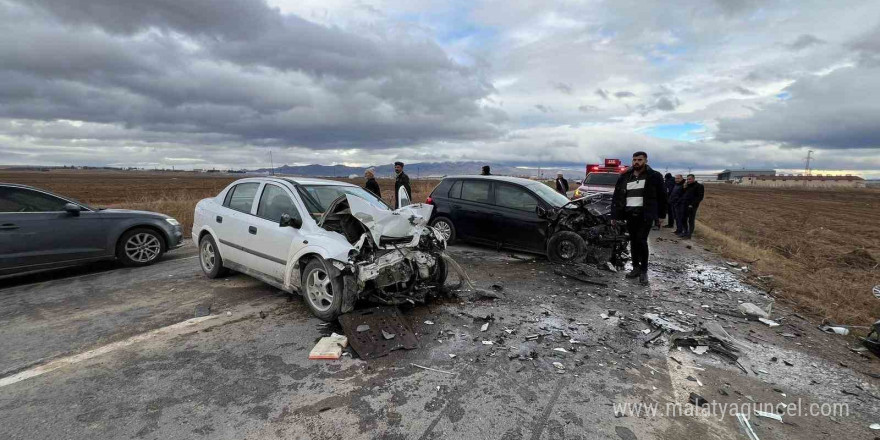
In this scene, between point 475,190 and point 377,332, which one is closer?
point 377,332

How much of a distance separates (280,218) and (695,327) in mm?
4781

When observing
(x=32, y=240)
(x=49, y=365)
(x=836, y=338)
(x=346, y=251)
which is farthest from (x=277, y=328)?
(x=836, y=338)

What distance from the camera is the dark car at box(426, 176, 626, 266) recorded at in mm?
6672

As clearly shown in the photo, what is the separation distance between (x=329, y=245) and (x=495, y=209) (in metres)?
4.22

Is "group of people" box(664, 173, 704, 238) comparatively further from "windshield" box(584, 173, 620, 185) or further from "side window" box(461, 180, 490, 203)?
"side window" box(461, 180, 490, 203)

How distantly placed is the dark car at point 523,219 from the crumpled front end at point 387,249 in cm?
289

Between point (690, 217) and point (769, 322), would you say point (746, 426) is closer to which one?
point (769, 322)

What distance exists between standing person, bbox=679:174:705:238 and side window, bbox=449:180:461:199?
6.03 meters

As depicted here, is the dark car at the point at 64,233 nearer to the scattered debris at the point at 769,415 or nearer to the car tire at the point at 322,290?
the car tire at the point at 322,290

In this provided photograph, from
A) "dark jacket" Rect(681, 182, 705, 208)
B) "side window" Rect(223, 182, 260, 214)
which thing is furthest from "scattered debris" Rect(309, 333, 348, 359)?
"dark jacket" Rect(681, 182, 705, 208)

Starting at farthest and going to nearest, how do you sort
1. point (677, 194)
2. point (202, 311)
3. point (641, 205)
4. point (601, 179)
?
point (601, 179) < point (677, 194) < point (641, 205) < point (202, 311)

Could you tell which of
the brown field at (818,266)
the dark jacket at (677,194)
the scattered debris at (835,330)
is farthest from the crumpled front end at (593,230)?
the dark jacket at (677,194)

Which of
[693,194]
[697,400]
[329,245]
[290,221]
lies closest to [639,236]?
[697,400]

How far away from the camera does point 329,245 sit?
4.08 m
